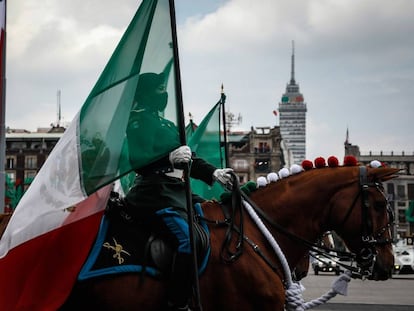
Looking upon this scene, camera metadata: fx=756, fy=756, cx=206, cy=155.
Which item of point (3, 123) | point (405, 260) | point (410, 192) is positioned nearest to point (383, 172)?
point (3, 123)

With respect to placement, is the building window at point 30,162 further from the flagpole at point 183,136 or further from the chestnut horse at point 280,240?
the flagpole at point 183,136

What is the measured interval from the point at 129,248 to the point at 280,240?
4.48 feet

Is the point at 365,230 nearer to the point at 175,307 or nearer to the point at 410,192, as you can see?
the point at 175,307

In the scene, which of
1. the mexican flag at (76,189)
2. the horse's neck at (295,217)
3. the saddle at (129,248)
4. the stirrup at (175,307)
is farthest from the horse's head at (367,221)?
the mexican flag at (76,189)

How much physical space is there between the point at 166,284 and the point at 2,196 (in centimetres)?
596

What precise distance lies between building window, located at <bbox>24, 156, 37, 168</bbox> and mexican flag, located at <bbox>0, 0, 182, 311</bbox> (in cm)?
10371

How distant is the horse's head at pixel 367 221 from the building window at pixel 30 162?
104 metres

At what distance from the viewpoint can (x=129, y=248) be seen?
5.93 meters

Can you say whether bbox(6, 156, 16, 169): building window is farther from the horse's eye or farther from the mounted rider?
the horse's eye

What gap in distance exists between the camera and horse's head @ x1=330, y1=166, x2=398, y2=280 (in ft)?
20.9

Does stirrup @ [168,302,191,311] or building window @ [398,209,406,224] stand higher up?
stirrup @ [168,302,191,311]

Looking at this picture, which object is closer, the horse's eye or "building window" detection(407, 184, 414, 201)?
the horse's eye

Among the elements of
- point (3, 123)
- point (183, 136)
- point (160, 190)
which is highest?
point (3, 123)

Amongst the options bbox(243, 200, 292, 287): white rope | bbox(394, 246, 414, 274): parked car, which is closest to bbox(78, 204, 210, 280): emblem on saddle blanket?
bbox(243, 200, 292, 287): white rope
